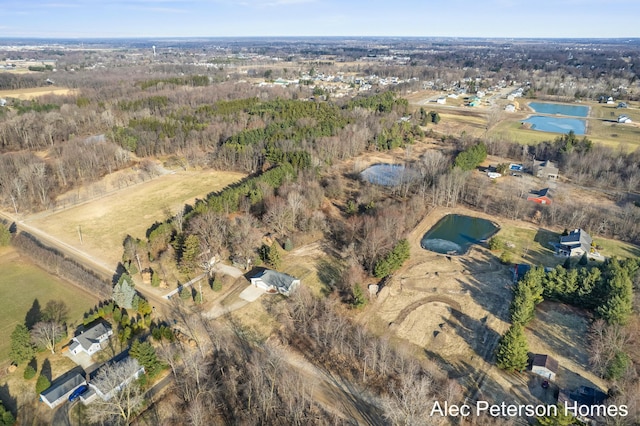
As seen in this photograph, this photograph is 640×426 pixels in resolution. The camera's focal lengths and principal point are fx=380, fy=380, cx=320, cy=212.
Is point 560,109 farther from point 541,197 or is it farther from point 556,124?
point 541,197

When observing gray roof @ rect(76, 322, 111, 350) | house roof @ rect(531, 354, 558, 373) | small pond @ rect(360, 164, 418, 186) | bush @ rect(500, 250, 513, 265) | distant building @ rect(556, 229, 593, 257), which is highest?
small pond @ rect(360, 164, 418, 186)

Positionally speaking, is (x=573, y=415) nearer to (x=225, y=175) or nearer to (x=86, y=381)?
(x=86, y=381)

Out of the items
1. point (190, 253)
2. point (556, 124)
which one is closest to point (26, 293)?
point (190, 253)

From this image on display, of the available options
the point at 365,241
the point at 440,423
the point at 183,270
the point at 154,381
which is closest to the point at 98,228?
the point at 183,270

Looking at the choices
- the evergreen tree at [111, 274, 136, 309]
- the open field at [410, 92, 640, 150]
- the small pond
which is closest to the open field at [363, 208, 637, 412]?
the small pond

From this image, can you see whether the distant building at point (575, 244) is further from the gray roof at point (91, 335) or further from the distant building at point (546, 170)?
the gray roof at point (91, 335)

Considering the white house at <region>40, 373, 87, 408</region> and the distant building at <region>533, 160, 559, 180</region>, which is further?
the distant building at <region>533, 160, 559, 180</region>

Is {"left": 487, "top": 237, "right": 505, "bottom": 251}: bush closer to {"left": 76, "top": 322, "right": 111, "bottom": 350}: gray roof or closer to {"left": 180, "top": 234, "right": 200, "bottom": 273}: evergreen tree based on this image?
{"left": 180, "top": 234, "right": 200, "bottom": 273}: evergreen tree
